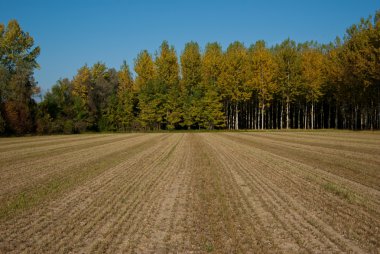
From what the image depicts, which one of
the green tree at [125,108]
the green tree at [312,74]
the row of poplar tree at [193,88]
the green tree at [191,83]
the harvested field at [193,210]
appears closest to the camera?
the harvested field at [193,210]

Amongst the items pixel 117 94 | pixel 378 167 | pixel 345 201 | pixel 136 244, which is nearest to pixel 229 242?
pixel 136 244

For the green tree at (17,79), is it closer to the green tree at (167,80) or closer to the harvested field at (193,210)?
the green tree at (167,80)

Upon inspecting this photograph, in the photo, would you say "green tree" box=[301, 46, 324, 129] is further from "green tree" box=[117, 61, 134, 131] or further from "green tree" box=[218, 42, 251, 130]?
"green tree" box=[117, 61, 134, 131]

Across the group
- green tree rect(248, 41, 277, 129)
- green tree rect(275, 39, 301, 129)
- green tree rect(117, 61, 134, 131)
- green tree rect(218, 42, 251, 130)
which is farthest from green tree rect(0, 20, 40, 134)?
green tree rect(275, 39, 301, 129)

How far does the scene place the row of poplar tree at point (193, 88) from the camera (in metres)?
53.8

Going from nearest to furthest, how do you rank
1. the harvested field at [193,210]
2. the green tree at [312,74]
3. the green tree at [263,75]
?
the harvested field at [193,210]
the green tree at [263,75]
the green tree at [312,74]

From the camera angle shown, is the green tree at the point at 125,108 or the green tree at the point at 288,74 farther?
the green tree at the point at 125,108

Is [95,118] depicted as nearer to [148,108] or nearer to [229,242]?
[148,108]

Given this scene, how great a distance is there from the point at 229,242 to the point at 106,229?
2.61m

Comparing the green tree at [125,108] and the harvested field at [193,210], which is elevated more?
the green tree at [125,108]

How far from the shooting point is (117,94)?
2982 inches

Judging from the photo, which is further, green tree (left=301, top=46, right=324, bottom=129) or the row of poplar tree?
green tree (left=301, top=46, right=324, bottom=129)

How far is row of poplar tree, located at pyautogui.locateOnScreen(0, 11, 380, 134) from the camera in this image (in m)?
53.8

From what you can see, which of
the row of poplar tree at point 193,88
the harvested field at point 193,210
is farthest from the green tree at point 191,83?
the harvested field at point 193,210
